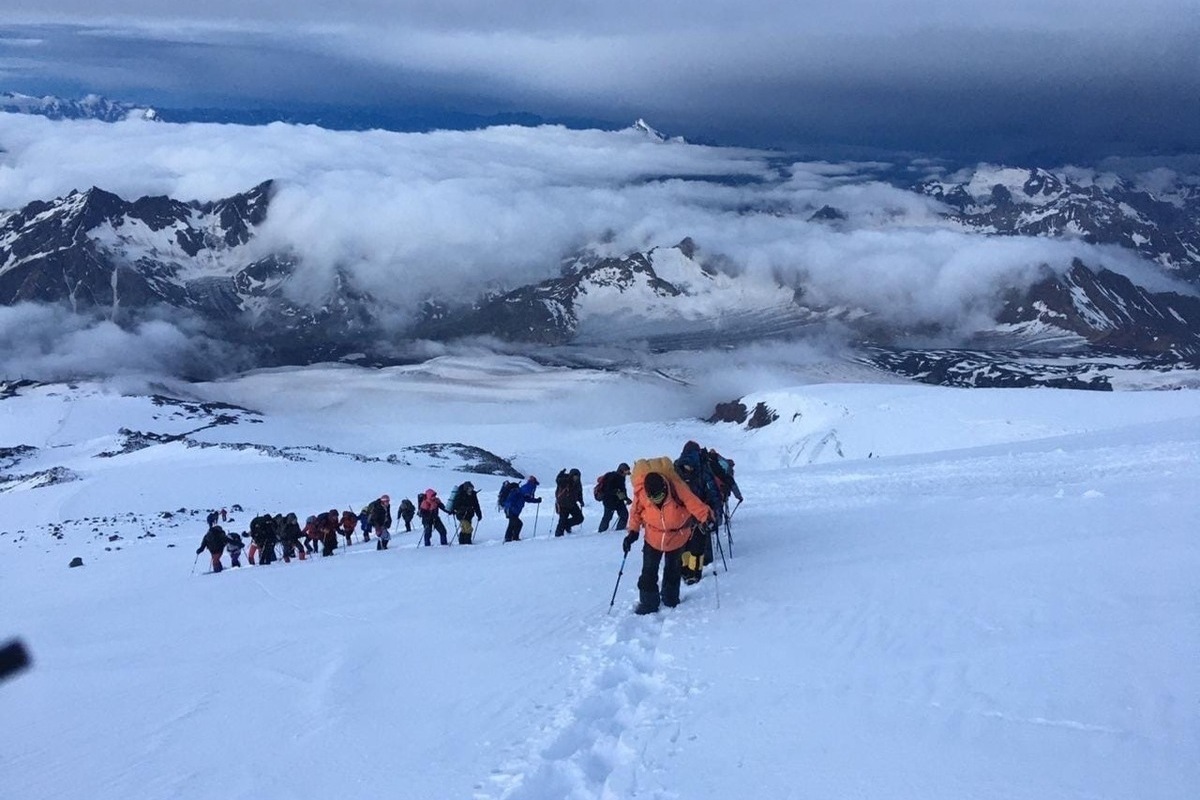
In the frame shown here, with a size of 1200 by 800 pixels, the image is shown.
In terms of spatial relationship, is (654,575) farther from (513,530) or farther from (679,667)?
(513,530)

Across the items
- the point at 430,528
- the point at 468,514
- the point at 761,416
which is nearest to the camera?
the point at 468,514

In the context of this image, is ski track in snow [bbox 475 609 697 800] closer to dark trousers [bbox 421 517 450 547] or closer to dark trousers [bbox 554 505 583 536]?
dark trousers [bbox 554 505 583 536]

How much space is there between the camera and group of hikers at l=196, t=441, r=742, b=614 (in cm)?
1025

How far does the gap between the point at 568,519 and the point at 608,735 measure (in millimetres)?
14091

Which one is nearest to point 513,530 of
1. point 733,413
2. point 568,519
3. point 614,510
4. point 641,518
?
point 568,519

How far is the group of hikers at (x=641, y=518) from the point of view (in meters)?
10.2

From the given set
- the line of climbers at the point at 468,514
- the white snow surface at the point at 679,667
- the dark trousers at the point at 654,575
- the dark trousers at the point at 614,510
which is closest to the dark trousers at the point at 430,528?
the line of climbers at the point at 468,514

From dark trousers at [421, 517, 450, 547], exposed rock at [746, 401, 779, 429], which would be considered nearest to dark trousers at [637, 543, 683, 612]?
dark trousers at [421, 517, 450, 547]

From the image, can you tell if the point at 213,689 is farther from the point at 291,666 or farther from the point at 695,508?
the point at 695,508

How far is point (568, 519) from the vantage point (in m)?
20.7

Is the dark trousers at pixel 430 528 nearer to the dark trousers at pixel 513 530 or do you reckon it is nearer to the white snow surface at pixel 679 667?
the dark trousers at pixel 513 530

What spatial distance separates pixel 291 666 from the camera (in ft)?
29.3

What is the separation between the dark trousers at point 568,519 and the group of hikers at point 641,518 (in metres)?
0.02

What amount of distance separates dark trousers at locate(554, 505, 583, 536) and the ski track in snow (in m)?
11.3
